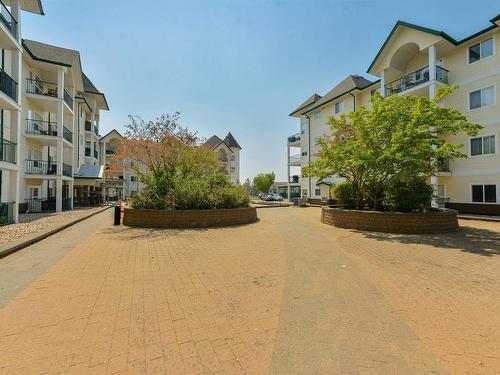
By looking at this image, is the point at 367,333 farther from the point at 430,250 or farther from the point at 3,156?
the point at 3,156

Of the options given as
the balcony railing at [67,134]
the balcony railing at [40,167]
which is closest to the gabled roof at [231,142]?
the balcony railing at [67,134]

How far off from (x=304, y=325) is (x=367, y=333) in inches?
31.2

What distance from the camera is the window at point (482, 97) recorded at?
18.5 m

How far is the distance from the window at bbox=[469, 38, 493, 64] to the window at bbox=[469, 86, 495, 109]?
2322 mm

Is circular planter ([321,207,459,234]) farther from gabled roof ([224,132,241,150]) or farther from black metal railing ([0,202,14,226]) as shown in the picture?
gabled roof ([224,132,241,150])

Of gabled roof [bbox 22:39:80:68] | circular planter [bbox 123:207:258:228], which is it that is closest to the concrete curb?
circular planter [bbox 123:207:258:228]

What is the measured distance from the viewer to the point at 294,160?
131ft

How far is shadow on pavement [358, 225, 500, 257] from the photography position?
8266mm

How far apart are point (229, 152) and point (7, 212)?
52851 millimetres

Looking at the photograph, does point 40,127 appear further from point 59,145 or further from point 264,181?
point 264,181

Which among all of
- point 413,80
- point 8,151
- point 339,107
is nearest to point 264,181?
point 339,107

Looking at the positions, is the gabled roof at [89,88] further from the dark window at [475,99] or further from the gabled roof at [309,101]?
the dark window at [475,99]

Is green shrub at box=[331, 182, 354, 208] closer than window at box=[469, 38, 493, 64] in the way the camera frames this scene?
Yes

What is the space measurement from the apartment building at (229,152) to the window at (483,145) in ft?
151
